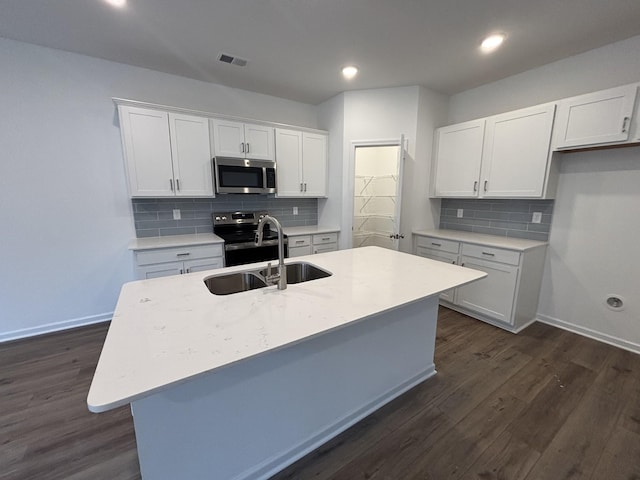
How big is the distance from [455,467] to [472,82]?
12.2 ft

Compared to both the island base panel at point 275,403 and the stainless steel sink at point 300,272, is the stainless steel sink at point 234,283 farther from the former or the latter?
the island base panel at point 275,403

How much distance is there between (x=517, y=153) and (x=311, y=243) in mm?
2486

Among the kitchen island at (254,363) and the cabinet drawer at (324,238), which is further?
the cabinet drawer at (324,238)

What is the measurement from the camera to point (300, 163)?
3578mm

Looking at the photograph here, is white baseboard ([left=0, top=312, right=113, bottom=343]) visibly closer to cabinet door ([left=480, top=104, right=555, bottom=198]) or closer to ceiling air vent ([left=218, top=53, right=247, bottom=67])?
ceiling air vent ([left=218, top=53, right=247, bottom=67])

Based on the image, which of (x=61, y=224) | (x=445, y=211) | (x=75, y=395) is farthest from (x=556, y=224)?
(x=61, y=224)

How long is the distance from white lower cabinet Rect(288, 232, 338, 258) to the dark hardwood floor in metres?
1.92

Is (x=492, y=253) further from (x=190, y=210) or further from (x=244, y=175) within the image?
(x=190, y=210)

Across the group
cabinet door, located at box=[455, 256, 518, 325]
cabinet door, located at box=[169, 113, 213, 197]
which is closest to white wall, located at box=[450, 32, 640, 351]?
cabinet door, located at box=[455, 256, 518, 325]

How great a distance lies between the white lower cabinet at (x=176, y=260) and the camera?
254cm

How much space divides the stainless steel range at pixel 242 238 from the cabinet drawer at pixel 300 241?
0.31 feet

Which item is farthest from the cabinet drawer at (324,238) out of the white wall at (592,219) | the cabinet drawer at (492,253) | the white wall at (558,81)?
the white wall at (592,219)

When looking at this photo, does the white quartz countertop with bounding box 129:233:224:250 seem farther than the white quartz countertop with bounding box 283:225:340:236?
No

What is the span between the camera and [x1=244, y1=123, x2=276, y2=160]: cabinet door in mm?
3139
